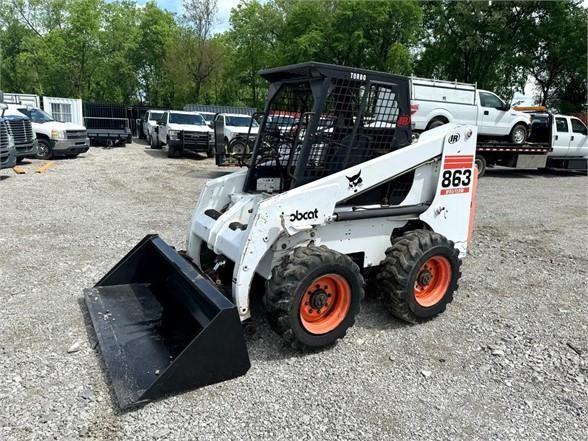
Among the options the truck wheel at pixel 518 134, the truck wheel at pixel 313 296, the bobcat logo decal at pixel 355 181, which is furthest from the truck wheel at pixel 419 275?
the truck wheel at pixel 518 134

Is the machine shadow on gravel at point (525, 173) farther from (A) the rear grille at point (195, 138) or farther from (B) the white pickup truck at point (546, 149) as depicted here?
(A) the rear grille at point (195, 138)

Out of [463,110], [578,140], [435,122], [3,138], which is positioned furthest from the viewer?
[578,140]

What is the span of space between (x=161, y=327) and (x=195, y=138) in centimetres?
1547

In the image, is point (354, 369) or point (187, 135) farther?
point (187, 135)

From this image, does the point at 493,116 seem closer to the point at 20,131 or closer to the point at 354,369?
the point at 354,369

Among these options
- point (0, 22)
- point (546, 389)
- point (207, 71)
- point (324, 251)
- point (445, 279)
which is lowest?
point (546, 389)

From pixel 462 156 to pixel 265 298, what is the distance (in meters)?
2.38

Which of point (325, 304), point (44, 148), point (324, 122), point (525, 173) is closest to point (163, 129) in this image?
point (44, 148)

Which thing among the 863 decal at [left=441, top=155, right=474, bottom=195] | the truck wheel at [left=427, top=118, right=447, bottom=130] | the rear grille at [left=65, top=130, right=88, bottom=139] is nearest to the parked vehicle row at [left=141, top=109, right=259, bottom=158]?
the rear grille at [left=65, top=130, right=88, bottom=139]

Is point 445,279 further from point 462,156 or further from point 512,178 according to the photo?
point 512,178

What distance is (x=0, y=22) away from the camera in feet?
157

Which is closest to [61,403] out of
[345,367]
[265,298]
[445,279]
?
[265,298]

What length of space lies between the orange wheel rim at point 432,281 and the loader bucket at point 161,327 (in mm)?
1820

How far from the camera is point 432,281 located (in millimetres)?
4457
